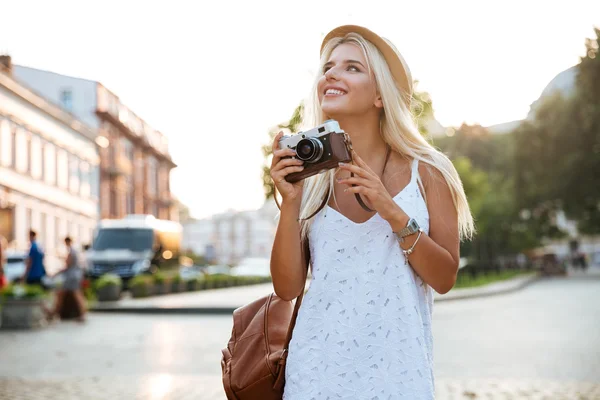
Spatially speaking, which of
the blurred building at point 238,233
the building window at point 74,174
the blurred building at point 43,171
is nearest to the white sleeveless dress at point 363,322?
the blurred building at point 43,171

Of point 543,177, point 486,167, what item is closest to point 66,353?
point 543,177

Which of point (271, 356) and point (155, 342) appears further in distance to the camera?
point (155, 342)

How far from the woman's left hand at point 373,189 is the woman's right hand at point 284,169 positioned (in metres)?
0.16

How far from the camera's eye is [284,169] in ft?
8.80

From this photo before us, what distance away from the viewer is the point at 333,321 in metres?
2.57

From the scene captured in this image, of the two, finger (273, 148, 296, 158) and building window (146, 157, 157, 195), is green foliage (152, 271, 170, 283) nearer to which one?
finger (273, 148, 296, 158)

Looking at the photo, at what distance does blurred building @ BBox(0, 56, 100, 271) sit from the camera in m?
40.4

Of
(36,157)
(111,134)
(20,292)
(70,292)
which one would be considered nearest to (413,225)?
(20,292)

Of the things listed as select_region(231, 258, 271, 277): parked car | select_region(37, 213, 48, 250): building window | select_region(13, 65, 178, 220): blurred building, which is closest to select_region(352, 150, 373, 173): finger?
select_region(231, 258, 271, 277): parked car

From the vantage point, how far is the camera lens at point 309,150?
2.60 metres

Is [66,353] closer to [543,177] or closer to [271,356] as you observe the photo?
[271,356]

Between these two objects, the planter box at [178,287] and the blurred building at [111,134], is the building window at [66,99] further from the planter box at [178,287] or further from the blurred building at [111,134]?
the planter box at [178,287]

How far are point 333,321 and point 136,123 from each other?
7227 centimetres

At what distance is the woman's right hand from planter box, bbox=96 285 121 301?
2290cm
